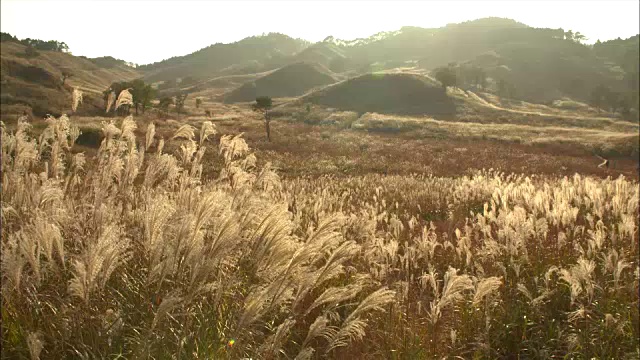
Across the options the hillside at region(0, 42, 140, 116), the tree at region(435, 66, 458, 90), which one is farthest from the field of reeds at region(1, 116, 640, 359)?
the tree at region(435, 66, 458, 90)

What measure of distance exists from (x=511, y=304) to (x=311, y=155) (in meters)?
30.6

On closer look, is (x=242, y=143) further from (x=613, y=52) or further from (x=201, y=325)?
(x=613, y=52)

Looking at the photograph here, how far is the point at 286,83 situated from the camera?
5782 inches

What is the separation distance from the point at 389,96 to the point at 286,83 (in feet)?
195

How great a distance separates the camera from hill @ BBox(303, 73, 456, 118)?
8812cm

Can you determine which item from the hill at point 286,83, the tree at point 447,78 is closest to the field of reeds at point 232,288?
the tree at point 447,78

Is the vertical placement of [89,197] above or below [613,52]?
below

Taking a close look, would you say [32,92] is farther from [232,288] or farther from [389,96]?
[389,96]

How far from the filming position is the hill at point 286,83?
433 feet

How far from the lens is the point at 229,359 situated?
7.51ft

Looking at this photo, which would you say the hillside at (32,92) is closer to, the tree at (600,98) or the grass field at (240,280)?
the grass field at (240,280)

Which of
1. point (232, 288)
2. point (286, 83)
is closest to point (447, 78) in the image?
point (286, 83)

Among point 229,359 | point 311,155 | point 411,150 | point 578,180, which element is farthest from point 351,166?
point 229,359

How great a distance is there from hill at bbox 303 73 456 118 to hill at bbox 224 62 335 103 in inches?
1495
